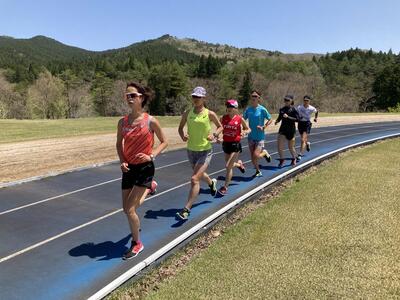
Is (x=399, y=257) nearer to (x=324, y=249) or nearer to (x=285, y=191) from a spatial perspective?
(x=324, y=249)

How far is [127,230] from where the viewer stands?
673 cm

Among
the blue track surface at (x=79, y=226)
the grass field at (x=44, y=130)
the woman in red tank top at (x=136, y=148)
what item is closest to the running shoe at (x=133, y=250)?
the blue track surface at (x=79, y=226)

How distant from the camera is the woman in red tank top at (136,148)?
545 centimetres

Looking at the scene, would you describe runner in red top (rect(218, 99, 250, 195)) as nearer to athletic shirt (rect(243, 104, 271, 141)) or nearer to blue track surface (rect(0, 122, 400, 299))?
blue track surface (rect(0, 122, 400, 299))

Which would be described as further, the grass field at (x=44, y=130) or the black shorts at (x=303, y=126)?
the grass field at (x=44, y=130)

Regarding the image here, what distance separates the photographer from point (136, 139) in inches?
215

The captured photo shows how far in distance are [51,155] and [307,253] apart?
11.6 m

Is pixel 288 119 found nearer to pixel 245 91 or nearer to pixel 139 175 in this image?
pixel 139 175

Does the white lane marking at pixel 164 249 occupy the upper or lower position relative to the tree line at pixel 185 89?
lower

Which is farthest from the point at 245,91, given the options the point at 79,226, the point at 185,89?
the point at 79,226

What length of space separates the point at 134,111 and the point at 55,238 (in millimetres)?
2368

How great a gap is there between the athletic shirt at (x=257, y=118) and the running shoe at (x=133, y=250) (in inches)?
203

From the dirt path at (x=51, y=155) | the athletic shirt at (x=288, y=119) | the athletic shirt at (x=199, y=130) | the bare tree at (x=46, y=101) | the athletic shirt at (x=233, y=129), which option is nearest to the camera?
the athletic shirt at (x=199, y=130)

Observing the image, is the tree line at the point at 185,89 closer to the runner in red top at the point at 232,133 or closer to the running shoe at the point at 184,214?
the runner in red top at the point at 232,133
